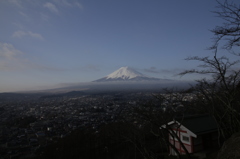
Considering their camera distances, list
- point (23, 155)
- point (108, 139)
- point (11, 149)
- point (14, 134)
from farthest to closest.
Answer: point (14, 134) → point (108, 139) → point (11, 149) → point (23, 155)

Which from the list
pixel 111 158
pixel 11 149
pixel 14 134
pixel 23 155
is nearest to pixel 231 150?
pixel 111 158

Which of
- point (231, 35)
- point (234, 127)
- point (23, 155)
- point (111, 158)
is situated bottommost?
point (111, 158)

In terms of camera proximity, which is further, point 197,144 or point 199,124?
point 199,124

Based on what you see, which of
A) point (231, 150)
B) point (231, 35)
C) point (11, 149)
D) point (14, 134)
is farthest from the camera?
point (14, 134)

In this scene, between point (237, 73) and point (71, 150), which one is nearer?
point (237, 73)

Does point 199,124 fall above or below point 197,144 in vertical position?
above

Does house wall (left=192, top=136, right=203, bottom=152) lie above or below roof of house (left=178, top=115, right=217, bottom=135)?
below

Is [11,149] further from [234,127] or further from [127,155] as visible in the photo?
[234,127]

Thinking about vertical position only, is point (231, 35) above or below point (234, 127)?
above

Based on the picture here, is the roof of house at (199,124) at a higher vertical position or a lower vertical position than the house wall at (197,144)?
higher

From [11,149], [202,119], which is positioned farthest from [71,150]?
[202,119]
